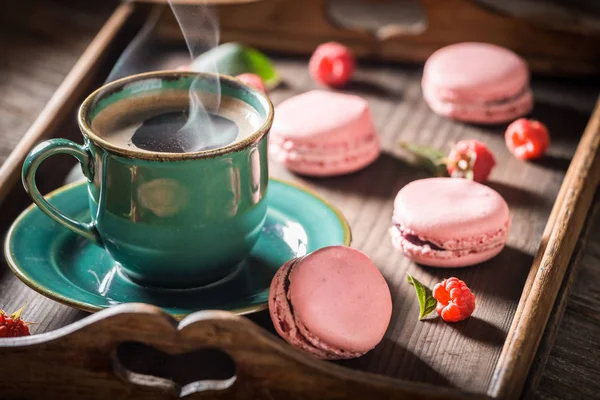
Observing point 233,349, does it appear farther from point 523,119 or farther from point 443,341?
point 523,119

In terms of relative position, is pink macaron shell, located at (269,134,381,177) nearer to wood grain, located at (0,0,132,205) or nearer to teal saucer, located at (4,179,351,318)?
teal saucer, located at (4,179,351,318)

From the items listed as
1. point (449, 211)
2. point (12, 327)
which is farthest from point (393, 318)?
point (12, 327)

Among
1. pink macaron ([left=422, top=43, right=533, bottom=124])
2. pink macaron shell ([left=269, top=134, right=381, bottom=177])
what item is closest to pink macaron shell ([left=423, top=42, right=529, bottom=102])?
pink macaron ([left=422, top=43, right=533, bottom=124])

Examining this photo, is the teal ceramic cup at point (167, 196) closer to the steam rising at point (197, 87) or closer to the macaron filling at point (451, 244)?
the steam rising at point (197, 87)

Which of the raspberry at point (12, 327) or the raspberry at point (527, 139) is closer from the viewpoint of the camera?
the raspberry at point (12, 327)

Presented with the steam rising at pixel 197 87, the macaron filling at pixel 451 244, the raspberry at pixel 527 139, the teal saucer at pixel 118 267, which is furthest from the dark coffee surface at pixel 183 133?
the raspberry at pixel 527 139

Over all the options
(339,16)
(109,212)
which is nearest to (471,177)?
(109,212)

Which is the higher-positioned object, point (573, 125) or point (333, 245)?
point (333, 245)
